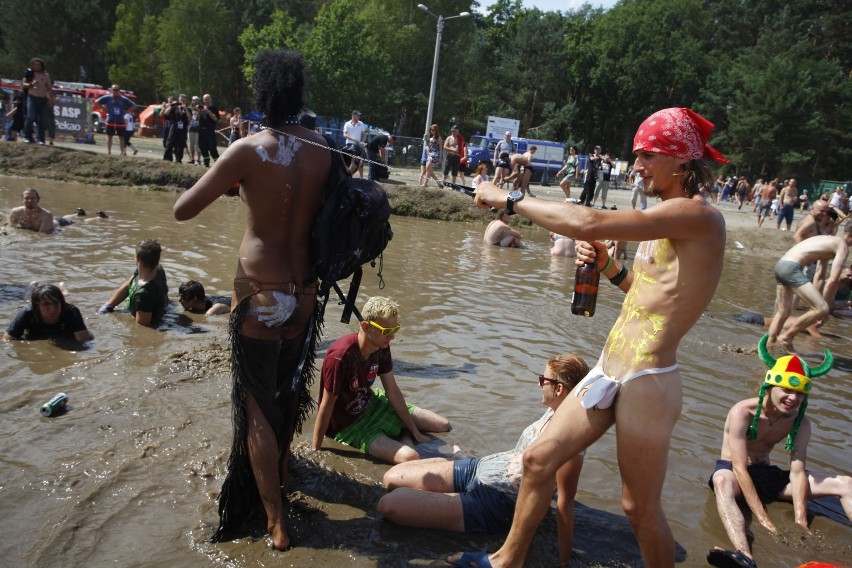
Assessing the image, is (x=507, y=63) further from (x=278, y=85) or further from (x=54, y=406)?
(x=278, y=85)

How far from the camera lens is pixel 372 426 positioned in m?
4.82

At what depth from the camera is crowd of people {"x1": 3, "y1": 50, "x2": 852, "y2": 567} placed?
9.50 ft

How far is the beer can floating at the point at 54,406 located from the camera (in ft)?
15.3

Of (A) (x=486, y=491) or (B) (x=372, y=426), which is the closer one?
(A) (x=486, y=491)

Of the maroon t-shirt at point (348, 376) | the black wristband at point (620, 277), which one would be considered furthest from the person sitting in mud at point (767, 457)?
the maroon t-shirt at point (348, 376)

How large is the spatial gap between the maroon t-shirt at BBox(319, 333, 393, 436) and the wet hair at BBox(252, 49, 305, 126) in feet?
5.48

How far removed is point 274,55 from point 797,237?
26.8 ft

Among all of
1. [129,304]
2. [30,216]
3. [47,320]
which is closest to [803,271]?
[129,304]

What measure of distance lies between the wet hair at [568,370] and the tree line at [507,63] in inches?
1467

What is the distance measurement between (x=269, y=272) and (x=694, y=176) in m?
1.98

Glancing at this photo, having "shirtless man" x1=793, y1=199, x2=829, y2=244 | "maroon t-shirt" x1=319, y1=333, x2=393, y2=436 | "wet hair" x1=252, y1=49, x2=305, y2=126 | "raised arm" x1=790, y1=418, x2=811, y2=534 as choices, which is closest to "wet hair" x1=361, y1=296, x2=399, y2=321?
"maroon t-shirt" x1=319, y1=333, x2=393, y2=436

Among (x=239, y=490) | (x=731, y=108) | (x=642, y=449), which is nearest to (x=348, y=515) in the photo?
(x=239, y=490)

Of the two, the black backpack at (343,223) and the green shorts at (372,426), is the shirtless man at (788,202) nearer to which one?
the green shorts at (372,426)

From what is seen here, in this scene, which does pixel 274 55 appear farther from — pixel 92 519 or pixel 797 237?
pixel 797 237
